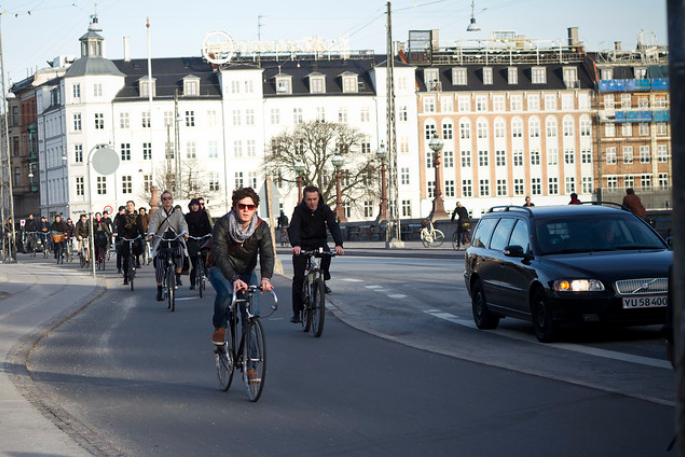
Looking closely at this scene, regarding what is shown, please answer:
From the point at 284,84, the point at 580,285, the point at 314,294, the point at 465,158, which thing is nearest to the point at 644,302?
the point at 580,285

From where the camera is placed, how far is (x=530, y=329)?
1384 centimetres

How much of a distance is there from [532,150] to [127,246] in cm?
8422

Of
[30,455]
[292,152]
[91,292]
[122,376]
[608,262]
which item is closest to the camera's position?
[30,455]

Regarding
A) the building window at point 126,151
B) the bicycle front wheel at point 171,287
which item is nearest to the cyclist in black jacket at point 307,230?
the bicycle front wheel at point 171,287

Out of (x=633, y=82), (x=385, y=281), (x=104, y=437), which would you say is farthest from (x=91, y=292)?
(x=633, y=82)

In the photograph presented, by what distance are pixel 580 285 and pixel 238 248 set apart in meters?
4.14

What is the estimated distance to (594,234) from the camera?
12891mm

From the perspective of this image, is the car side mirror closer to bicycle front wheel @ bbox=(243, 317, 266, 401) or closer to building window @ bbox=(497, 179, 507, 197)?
bicycle front wheel @ bbox=(243, 317, 266, 401)

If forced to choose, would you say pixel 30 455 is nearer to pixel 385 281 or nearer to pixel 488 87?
pixel 385 281

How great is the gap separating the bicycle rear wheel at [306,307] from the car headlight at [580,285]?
139 inches

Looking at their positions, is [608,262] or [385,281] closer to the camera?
[608,262]

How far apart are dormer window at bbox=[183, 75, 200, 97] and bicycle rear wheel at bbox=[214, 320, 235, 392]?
3774 inches

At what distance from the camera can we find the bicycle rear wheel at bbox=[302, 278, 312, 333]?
13844mm

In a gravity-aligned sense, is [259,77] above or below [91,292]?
above
